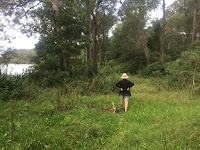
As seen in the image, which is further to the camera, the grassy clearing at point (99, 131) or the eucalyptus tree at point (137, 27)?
the eucalyptus tree at point (137, 27)

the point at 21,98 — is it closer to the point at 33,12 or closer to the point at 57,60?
the point at 57,60

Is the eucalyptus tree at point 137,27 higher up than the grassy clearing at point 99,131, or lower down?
higher up

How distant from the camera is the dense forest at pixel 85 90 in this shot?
3.53 meters

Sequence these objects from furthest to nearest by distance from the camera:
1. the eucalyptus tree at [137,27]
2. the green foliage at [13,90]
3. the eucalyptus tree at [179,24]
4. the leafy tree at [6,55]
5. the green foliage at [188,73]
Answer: the eucalyptus tree at [179,24] < the leafy tree at [6,55] < the eucalyptus tree at [137,27] < the green foliage at [188,73] < the green foliage at [13,90]

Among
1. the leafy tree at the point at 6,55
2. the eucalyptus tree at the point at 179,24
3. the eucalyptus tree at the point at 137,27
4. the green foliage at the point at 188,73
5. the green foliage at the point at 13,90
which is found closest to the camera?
the green foliage at the point at 13,90

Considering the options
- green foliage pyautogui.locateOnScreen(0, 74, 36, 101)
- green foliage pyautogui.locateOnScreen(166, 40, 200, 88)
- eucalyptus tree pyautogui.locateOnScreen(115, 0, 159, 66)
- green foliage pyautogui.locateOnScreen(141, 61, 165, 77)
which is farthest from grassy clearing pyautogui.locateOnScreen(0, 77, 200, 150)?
eucalyptus tree pyautogui.locateOnScreen(115, 0, 159, 66)

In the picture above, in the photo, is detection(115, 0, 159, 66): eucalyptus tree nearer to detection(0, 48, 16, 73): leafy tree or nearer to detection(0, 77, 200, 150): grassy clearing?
detection(0, 77, 200, 150): grassy clearing

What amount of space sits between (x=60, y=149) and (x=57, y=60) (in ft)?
28.8

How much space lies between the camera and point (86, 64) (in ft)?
42.1

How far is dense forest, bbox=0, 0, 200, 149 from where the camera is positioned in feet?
11.6

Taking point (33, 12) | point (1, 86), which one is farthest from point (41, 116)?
point (33, 12)

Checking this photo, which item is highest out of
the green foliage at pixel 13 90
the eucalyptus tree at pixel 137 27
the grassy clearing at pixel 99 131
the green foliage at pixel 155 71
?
the eucalyptus tree at pixel 137 27

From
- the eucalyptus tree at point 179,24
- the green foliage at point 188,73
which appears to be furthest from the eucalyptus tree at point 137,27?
the green foliage at point 188,73

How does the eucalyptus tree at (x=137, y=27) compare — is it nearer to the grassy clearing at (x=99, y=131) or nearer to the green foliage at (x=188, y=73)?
the green foliage at (x=188, y=73)
